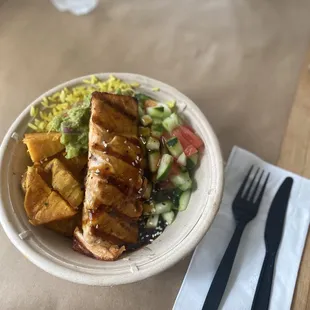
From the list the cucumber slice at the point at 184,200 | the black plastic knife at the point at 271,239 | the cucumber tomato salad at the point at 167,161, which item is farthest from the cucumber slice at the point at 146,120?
the black plastic knife at the point at 271,239

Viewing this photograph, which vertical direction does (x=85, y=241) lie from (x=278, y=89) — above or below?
above

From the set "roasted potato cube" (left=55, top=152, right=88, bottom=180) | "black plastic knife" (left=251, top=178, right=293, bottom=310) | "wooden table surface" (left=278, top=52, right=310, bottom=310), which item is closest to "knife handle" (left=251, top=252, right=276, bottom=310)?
"black plastic knife" (left=251, top=178, right=293, bottom=310)

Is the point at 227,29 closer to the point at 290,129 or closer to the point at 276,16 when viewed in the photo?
the point at 276,16

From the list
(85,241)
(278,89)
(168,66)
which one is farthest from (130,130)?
(278,89)

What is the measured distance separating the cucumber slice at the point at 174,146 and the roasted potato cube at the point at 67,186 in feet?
0.91

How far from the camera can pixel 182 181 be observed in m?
1.13

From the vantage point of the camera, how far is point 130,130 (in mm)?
1107

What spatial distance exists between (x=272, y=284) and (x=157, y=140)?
0.51 meters

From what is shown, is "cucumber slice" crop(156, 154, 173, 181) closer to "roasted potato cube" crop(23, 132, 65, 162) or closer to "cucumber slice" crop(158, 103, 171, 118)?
"cucumber slice" crop(158, 103, 171, 118)

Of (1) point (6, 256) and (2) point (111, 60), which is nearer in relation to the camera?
(1) point (6, 256)

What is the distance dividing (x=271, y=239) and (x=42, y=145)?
708 mm

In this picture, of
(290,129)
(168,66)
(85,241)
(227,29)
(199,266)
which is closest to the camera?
(85,241)

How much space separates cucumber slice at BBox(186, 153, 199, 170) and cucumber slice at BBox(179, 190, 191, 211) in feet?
0.25

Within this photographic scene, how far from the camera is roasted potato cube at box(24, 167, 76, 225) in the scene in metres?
1.00
